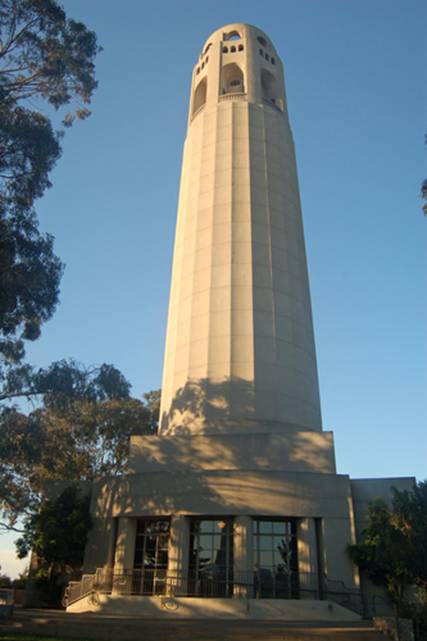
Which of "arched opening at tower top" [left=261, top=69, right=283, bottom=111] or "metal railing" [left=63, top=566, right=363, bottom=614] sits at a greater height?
"arched opening at tower top" [left=261, top=69, right=283, bottom=111]

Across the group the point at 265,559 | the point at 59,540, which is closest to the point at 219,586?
the point at 265,559

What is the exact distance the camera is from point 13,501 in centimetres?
3706

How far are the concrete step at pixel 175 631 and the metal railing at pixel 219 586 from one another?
545 cm

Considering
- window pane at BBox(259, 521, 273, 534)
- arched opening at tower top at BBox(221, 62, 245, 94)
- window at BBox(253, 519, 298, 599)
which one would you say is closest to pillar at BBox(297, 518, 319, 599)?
window at BBox(253, 519, 298, 599)

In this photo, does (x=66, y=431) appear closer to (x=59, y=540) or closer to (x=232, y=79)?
(x=59, y=540)

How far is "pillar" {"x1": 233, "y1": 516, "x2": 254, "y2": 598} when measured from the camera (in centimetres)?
2127

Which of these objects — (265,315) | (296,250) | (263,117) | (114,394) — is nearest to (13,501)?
(114,394)

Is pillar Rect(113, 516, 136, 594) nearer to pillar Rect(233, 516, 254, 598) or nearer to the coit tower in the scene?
pillar Rect(233, 516, 254, 598)

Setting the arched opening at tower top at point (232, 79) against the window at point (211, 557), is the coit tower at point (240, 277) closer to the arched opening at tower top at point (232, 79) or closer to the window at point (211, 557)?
the arched opening at tower top at point (232, 79)

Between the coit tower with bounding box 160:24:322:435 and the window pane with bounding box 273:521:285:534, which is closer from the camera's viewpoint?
the window pane with bounding box 273:521:285:534

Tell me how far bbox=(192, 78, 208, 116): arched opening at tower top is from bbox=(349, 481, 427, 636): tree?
3124 cm

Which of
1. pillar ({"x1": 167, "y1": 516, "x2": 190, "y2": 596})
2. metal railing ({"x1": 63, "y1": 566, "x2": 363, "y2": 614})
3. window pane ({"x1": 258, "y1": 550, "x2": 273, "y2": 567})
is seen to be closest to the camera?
metal railing ({"x1": 63, "y1": 566, "x2": 363, "y2": 614})

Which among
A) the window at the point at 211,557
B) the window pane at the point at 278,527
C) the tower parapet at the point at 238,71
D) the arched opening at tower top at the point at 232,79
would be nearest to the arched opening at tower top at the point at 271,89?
the tower parapet at the point at 238,71

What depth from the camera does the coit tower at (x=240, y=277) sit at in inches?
1115
